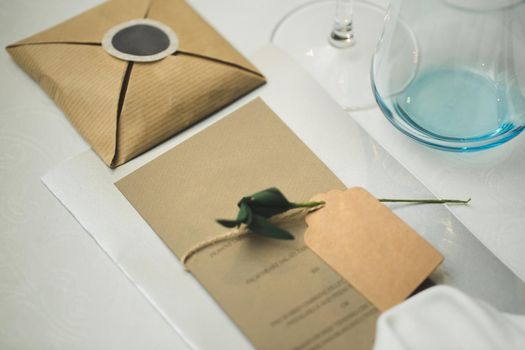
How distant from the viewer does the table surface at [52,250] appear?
494mm

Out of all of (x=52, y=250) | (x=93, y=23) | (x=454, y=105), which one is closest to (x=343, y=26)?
(x=454, y=105)

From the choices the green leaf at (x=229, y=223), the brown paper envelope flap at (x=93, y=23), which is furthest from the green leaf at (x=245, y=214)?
the brown paper envelope flap at (x=93, y=23)

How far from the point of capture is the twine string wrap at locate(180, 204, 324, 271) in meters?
0.51

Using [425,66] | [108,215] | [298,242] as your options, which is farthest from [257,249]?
[425,66]

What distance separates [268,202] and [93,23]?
0.28m

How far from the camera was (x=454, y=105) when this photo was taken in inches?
22.7

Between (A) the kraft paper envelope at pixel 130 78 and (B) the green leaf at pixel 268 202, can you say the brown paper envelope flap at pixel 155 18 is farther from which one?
(B) the green leaf at pixel 268 202

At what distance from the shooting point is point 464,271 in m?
0.51

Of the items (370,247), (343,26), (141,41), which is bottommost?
(370,247)

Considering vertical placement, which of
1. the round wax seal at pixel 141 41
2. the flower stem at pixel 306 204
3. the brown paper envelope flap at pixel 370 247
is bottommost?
the brown paper envelope flap at pixel 370 247

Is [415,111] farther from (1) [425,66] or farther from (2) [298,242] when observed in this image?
(2) [298,242]

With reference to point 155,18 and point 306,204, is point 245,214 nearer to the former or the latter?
point 306,204

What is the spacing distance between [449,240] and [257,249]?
16cm

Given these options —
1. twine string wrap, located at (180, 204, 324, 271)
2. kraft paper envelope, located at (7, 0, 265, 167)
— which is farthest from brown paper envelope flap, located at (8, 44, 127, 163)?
twine string wrap, located at (180, 204, 324, 271)
